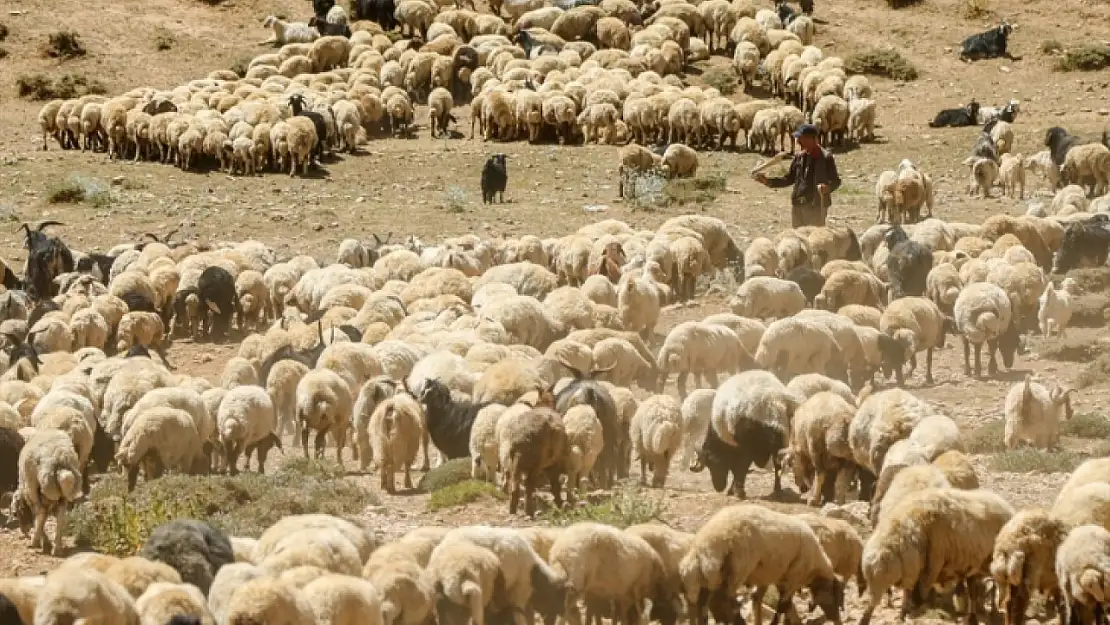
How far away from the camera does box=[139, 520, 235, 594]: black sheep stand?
32.8ft

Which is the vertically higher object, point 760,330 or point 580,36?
point 580,36

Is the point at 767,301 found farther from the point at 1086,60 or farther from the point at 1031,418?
the point at 1086,60

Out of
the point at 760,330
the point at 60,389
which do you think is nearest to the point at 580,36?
the point at 760,330

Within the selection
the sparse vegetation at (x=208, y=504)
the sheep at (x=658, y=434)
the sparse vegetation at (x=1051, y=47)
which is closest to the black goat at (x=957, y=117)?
the sparse vegetation at (x=1051, y=47)

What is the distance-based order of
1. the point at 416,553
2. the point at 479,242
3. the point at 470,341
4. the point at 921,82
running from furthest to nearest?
the point at 921,82
the point at 479,242
the point at 470,341
the point at 416,553

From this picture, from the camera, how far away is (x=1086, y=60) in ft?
121

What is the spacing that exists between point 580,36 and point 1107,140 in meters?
15.1

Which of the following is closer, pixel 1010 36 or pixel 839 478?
pixel 839 478

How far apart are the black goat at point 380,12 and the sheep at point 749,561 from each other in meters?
33.8

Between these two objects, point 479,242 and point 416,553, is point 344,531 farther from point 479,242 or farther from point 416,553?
point 479,242

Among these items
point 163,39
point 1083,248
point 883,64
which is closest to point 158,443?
point 1083,248

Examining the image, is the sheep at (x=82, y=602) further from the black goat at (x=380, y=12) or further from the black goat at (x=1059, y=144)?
the black goat at (x=380, y=12)

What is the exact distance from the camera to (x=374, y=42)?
39531 millimetres

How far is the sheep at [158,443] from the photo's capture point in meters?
13.5
